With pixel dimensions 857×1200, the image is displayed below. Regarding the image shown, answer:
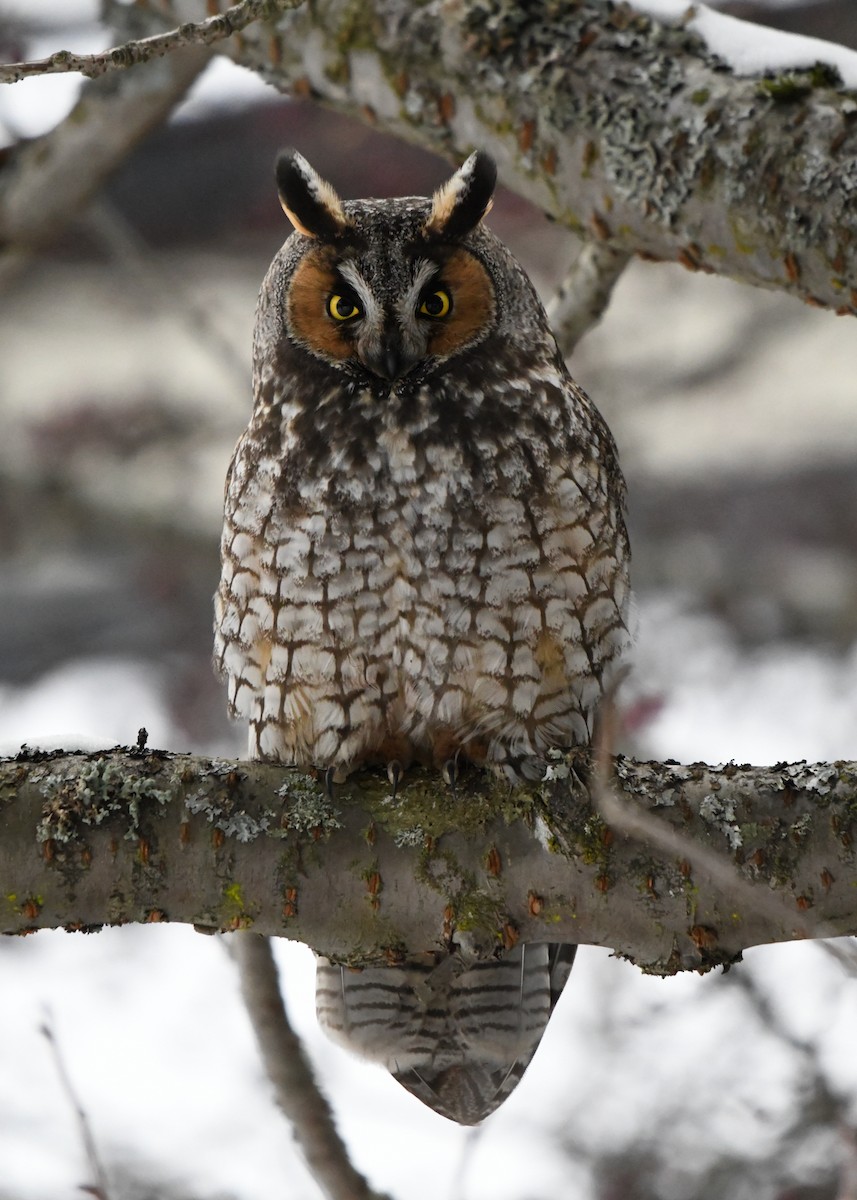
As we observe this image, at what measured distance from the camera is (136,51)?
5.30ft

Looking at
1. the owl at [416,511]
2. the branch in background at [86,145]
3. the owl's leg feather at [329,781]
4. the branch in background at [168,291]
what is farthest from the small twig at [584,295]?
the owl's leg feather at [329,781]

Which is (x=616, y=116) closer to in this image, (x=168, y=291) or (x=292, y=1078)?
(x=168, y=291)

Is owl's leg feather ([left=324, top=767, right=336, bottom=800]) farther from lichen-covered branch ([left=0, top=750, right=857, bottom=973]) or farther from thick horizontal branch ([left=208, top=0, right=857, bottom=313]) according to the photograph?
thick horizontal branch ([left=208, top=0, right=857, bottom=313])

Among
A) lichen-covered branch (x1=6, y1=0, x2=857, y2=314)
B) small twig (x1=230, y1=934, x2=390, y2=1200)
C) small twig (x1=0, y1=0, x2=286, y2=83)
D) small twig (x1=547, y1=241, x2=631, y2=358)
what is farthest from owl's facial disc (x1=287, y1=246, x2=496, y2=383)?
small twig (x1=230, y1=934, x2=390, y2=1200)

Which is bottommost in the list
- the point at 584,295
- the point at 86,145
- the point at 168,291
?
the point at 584,295

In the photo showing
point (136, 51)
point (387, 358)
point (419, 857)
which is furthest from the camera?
point (387, 358)

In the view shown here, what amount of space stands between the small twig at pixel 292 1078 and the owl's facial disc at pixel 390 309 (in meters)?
1.09

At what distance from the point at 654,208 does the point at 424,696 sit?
935mm

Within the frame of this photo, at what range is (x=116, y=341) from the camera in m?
8.33

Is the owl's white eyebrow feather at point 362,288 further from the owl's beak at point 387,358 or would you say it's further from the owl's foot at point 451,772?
the owl's foot at point 451,772

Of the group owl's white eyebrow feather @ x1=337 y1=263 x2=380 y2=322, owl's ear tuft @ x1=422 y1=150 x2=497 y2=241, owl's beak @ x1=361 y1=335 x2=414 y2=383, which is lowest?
owl's beak @ x1=361 y1=335 x2=414 y2=383

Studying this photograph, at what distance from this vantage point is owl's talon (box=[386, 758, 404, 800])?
7.62 ft

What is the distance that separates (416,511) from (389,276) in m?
0.43

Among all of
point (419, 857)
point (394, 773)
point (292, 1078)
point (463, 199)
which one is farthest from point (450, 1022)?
point (463, 199)
